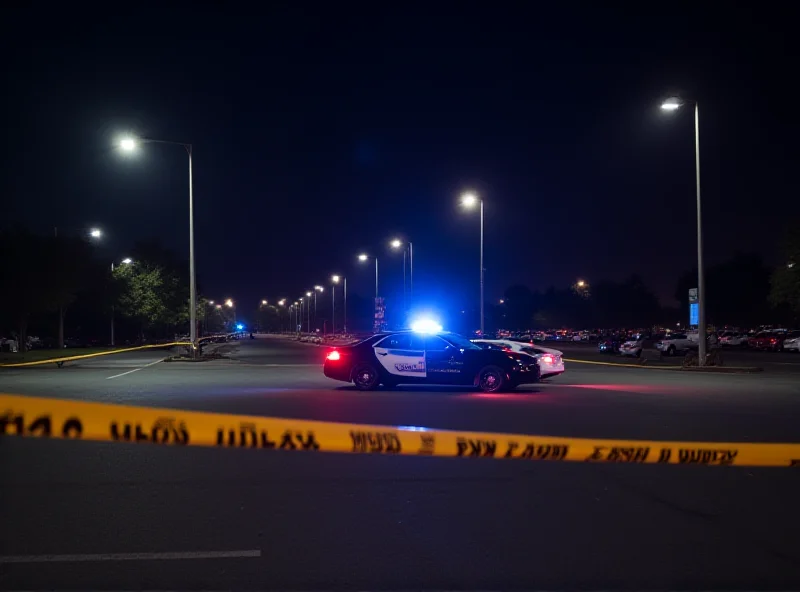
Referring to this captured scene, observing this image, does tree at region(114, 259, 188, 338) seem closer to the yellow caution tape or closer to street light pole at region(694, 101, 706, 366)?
street light pole at region(694, 101, 706, 366)

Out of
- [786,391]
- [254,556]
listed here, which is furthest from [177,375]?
[254,556]

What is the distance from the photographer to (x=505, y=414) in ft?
46.6

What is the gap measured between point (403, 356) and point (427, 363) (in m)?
0.65

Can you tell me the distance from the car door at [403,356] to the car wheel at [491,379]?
57.3 inches

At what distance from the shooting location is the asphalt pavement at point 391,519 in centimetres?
537

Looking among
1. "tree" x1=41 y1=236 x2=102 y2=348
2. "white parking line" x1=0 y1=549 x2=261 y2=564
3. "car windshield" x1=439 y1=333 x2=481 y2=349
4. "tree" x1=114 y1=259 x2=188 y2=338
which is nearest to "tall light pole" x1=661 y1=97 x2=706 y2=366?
"car windshield" x1=439 y1=333 x2=481 y2=349

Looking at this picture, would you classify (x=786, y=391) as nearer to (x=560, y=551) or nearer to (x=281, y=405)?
(x=281, y=405)

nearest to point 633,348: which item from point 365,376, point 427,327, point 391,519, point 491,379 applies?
point 427,327

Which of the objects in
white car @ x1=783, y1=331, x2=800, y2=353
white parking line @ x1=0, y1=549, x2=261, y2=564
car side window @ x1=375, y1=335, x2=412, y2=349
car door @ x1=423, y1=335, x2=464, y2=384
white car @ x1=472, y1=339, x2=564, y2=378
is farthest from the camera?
white car @ x1=783, y1=331, x2=800, y2=353

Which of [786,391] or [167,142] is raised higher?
[167,142]

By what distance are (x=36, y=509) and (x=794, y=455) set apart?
262 inches

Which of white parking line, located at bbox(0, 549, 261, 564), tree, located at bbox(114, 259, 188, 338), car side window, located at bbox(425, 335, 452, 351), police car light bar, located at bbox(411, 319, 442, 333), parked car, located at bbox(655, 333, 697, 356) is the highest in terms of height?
tree, located at bbox(114, 259, 188, 338)

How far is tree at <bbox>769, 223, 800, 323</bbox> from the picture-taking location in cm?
5497

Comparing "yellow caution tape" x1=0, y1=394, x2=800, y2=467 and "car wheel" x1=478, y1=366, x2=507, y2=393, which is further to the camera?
"car wheel" x1=478, y1=366, x2=507, y2=393
